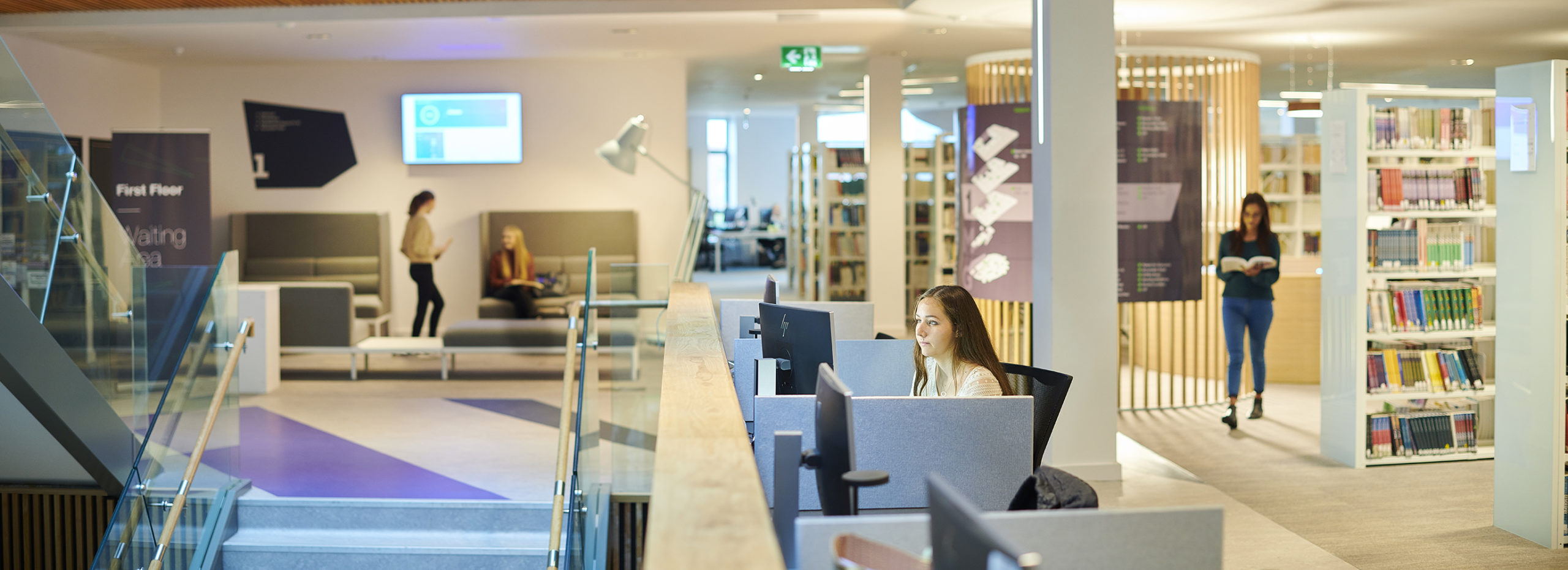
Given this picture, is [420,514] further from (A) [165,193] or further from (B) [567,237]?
(B) [567,237]

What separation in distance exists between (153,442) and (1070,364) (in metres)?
4.10

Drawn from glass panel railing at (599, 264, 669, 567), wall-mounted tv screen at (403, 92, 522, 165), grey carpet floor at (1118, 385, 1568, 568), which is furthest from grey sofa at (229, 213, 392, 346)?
grey carpet floor at (1118, 385, 1568, 568)

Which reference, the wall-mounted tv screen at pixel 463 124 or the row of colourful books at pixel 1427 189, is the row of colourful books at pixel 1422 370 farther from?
the wall-mounted tv screen at pixel 463 124

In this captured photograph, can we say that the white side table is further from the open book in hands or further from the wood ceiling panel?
the open book in hands

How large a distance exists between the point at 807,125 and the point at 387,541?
11944 millimetres

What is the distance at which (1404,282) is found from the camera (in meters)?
5.47

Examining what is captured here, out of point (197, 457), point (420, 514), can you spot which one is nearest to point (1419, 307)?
point (420, 514)

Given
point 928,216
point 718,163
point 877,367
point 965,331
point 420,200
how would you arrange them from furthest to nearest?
point 718,163 < point 928,216 < point 420,200 < point 877,367 < point 965,331

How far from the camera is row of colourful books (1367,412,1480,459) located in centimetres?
531

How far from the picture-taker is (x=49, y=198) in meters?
4.80

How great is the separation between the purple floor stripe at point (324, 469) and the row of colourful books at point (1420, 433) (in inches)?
166

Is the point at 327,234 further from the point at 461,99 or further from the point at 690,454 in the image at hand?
the point at 690,454

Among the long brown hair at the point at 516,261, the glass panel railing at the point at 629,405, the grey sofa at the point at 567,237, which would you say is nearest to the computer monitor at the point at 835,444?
the glass panel railing at the point at 629,405

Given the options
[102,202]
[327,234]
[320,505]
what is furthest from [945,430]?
[327,234]
